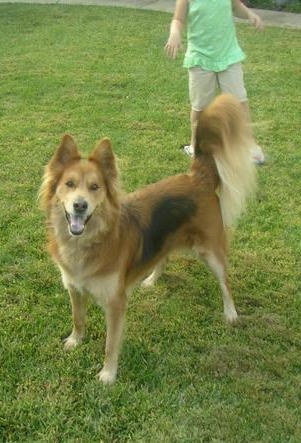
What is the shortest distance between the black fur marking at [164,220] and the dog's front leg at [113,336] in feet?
0.98

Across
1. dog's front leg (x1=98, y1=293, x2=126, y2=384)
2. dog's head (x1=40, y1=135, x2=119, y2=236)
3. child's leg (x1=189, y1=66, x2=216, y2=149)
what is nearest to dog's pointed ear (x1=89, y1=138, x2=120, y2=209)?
dog's head (x1=40, y1=135, x2=119, y2=236)

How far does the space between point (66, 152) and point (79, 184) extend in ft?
0.68

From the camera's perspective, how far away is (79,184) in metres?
2.62

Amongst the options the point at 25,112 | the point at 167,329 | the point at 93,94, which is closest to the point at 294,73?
the point at 93,94

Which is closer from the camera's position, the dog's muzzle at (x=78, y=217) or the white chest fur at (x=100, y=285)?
the dog's muzzle at (x=78, y=217)

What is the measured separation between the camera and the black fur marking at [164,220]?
3.07 m

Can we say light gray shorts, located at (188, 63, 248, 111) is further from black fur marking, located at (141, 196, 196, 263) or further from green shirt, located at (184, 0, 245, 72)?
black fur marking, located at (141, 196, 196, 263)

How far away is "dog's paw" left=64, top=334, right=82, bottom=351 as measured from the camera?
3157mm

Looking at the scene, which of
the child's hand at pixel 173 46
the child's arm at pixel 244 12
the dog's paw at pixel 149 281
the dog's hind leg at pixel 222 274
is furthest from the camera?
the child's arm at pixel 244 12

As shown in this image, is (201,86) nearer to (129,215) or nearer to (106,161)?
(129,215)

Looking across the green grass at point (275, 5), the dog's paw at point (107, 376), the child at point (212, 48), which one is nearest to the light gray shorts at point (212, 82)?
the child at point (212, 48)

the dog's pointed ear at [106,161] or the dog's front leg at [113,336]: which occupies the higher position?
the dog's pointed ear at [106,161]

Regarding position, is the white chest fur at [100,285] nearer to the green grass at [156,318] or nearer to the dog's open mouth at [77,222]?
the dog's open mouth at [77,222]

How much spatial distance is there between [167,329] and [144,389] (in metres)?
0.51
